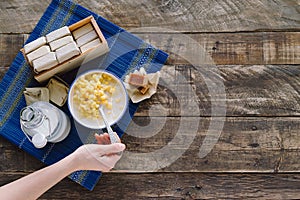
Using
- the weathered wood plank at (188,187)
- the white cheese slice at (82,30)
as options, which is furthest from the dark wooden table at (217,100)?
the white cheese slice at (82,30)

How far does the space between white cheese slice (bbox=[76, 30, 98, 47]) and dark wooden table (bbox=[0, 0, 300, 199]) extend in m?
0.12

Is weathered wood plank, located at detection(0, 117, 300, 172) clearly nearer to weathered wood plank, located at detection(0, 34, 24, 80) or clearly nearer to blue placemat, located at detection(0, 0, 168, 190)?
blue placemat, located at detection(0, 0, 168, 190)

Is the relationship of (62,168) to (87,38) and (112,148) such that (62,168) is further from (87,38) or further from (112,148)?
(87,38)

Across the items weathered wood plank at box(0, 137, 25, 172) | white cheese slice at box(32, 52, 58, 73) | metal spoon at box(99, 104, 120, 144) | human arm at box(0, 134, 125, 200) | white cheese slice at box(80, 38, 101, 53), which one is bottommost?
weathered wood plank at box(0, 137, 25, 172)

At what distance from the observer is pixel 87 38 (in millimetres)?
1183

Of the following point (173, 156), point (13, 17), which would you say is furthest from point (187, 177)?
point (13, 17)

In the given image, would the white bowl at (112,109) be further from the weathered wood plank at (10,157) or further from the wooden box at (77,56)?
the weathered wood plank at (10,157)

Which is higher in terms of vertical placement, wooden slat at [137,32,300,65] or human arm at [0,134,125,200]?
wooden slat at [137,32,300,65]

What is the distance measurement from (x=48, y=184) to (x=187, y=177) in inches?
15.9

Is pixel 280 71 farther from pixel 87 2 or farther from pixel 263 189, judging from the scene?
pixel 87 2

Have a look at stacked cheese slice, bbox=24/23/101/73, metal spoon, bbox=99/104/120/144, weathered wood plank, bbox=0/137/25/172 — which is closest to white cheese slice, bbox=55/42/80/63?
stacked cheese slice, bbox=24/23/101/73

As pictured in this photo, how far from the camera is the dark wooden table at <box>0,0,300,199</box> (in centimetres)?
125

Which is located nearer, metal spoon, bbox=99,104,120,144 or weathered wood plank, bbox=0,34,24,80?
metal spoon, bbox=99,104,120,144

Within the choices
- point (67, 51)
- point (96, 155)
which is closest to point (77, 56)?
point (67, 51)
